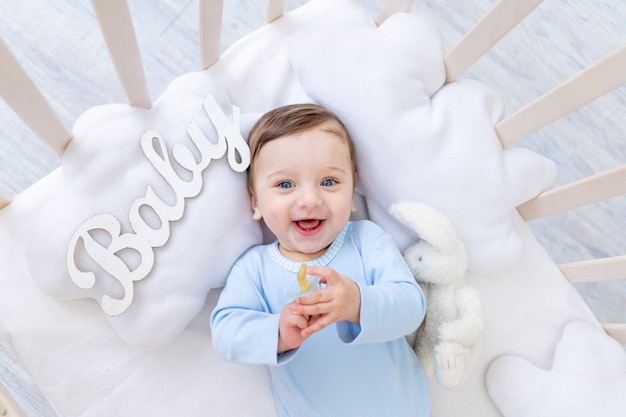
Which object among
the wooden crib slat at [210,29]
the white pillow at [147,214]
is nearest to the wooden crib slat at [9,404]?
the white pillow at [147,214]

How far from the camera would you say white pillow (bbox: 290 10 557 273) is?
0.87 metres

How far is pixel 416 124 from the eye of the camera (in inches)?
34.5

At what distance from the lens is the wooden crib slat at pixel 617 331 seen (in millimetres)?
950

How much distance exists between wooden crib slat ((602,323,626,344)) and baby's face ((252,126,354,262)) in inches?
20.4

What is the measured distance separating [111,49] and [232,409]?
559 millimetres

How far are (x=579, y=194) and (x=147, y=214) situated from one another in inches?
25.3

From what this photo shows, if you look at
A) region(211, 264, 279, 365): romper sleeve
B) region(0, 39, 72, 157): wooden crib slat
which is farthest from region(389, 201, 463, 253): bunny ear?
region(0, 39, 72, 157): wooden crib slat

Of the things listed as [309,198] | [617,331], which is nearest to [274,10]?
[309,198]

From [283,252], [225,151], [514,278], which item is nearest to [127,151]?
[225,151]

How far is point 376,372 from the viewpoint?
2.71 ft

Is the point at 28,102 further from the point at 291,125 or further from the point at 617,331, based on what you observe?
the point at 617,331

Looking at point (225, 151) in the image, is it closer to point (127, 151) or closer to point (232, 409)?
point (127, 151)

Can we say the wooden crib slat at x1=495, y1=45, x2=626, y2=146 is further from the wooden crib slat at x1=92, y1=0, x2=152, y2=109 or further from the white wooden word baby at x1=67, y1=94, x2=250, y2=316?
the wooden crib slat at x1=92, y1=0, x2=152, y2=109

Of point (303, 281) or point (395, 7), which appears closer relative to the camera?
point (303, 281)
